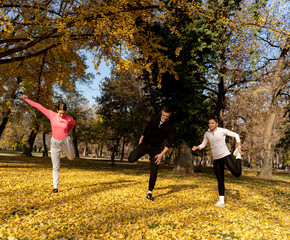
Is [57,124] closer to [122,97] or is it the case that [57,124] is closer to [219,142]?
[219,142]

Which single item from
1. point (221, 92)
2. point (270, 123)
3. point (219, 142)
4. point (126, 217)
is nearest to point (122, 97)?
point (221, 92)

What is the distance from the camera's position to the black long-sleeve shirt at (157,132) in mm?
6598

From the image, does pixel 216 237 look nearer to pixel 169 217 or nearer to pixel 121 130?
pixel 169 217

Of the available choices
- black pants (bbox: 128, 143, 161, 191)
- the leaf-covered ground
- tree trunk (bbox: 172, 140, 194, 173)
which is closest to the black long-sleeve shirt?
black pants (bbox: 128, 143, 161, 191)

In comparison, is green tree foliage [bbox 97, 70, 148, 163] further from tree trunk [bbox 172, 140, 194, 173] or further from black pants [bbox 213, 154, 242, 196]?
black pants [bbox 213, 154, 242, 196]

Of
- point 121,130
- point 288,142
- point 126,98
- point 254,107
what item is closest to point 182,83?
point 121,130

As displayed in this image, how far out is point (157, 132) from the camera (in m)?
6.63

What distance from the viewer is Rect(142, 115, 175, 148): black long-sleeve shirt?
6.60m

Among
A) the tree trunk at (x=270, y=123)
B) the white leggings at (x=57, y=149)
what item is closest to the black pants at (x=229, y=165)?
the white leggings at (x=57, y=149)

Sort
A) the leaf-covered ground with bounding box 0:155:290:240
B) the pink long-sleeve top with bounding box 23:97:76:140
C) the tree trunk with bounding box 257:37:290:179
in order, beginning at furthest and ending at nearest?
the tree trunk with bounding box 257:37:290:179 → the pink long-sleeve top with bounding box 23:97:76:140 → the leaf-covered ground with bounding box 0:155:290:240

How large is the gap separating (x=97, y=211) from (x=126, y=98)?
29.7 m

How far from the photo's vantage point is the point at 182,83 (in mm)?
16484

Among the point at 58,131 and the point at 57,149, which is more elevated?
the point at 58,131

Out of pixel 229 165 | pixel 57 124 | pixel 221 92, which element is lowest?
pixel 229 165
